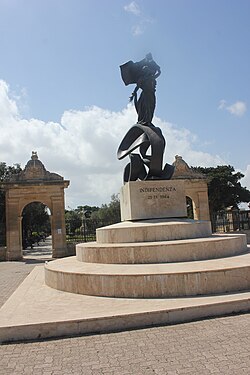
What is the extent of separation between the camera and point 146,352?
178 inches

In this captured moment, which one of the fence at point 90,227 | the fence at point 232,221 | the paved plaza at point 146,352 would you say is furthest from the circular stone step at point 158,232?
the fence at point 232,221

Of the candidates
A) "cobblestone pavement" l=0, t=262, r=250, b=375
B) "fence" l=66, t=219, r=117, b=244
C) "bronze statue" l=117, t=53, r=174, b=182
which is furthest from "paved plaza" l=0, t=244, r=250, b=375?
"fence" l=66, t=219, r=117, b=244

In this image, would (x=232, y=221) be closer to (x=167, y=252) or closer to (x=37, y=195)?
(x=37, y=195)

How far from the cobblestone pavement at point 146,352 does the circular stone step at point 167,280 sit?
927 millimetres

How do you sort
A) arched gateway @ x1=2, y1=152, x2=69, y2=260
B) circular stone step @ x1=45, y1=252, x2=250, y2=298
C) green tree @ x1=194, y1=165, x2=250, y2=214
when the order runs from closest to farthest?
circular stone step @ x1=45, y1=252, x2=250, y2=298, arched gateway @ x1=2, y1=152, x2=69, y2=260, green tree @ x1=194, y1=165, x2=250, y2=214

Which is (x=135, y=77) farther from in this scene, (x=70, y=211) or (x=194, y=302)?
(x=70, y=211)

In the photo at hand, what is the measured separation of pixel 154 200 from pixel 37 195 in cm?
1504

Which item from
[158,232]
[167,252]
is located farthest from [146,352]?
[158,232]

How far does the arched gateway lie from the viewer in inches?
915

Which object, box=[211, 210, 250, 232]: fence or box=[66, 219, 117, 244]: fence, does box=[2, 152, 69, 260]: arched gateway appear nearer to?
box=[66, 219, 117, 244]: fence

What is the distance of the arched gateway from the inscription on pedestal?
44.2 ft

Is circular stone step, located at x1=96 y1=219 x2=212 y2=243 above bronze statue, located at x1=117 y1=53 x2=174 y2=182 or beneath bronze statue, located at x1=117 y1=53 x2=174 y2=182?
beneath

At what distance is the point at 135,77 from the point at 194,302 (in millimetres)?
8046

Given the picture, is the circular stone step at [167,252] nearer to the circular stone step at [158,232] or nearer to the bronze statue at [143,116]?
the circular stone step at [158,232]
